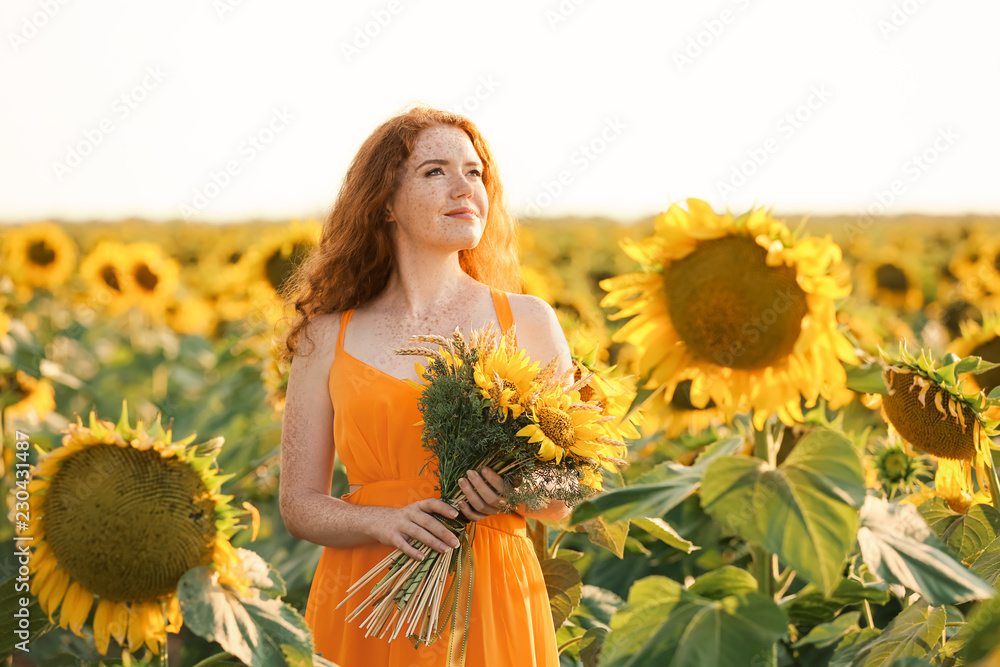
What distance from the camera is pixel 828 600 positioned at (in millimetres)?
2465

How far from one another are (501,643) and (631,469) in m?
1.94

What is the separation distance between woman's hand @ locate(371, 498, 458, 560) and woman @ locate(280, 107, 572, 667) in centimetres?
5

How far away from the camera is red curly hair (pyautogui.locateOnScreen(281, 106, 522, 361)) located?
2.44 metres

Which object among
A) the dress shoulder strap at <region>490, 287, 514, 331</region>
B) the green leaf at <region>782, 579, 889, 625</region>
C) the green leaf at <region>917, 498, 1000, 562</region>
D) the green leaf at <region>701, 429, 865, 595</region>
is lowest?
the green leaf at <region>782, 579, 889, 625</region>

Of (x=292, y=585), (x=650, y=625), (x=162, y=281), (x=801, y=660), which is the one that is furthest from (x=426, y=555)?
(x=162, y=281)

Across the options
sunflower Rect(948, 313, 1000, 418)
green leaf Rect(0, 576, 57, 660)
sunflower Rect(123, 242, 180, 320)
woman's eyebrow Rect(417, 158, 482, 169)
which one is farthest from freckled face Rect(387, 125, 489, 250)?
sunflower Rect(123, 242, 180, 320)

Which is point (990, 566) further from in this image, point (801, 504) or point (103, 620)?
point (103, 620)

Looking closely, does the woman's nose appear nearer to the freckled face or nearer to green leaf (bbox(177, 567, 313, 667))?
the freckled face

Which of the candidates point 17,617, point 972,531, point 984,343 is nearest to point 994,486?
point 972,531

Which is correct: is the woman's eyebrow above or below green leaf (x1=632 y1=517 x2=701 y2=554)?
above

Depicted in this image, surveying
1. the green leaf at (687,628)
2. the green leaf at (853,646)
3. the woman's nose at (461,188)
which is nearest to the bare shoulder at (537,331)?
the woman's nose at (461,188)

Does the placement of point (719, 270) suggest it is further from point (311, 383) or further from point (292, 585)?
point (292, 585)

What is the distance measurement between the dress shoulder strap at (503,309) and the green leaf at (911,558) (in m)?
1.04

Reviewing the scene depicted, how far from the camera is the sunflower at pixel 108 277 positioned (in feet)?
23.9
